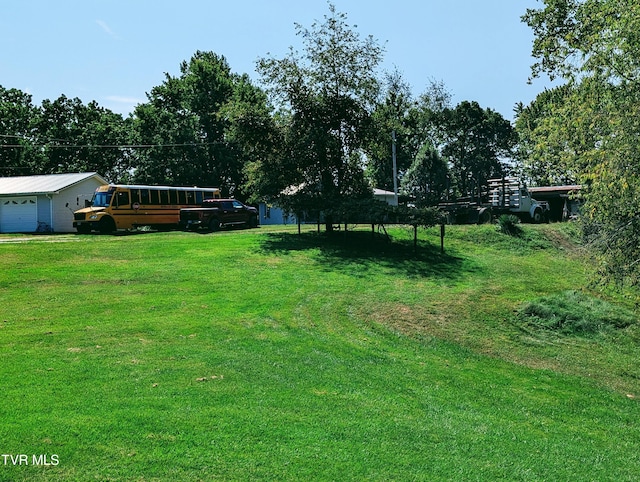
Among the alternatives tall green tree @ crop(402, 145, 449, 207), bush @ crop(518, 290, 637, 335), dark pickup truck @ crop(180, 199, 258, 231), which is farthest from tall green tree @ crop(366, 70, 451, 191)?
bush @ crop(518, 290, 637, 335)

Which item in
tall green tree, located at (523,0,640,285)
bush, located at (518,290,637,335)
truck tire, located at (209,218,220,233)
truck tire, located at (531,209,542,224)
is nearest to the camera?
tall green tree, located at (523,0,640,285)

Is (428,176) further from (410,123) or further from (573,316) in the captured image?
(573,316)

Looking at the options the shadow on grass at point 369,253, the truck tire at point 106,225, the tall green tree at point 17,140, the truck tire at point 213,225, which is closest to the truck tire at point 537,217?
the shadow on grass at point 369,253

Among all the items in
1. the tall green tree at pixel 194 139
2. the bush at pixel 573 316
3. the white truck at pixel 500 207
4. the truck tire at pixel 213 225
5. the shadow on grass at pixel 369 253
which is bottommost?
Answer: the bush at pixel 573 316

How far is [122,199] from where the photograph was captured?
90.9 feet

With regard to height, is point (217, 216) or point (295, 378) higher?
point (217, 216)

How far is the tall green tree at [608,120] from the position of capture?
934 centimetres

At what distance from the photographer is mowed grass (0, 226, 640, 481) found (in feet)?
16.2

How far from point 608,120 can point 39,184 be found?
3349 cm

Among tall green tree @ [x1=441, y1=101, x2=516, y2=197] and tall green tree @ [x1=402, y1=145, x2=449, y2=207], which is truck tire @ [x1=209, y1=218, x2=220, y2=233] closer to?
tall green tree @ [x1=402, y1=145, x2=449, y2=207]

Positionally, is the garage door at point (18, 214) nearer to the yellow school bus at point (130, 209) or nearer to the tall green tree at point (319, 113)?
the yellow school bus at point (130, 209)

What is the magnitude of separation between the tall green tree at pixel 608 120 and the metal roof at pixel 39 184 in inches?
1147

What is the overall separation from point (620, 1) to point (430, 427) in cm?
850

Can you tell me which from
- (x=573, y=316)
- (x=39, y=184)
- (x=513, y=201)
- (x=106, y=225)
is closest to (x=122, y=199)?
(x=106, y=225)
